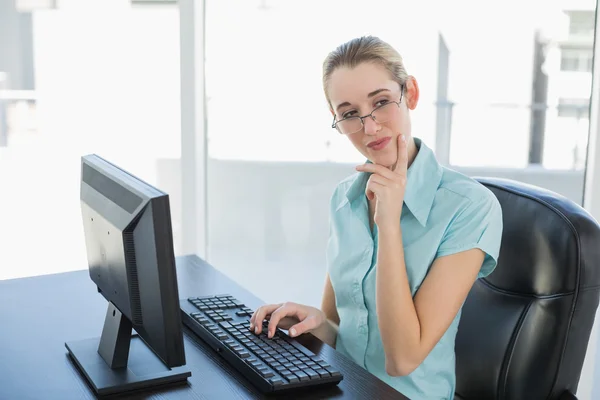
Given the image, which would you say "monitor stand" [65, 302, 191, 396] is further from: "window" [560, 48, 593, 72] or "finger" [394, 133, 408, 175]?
"window" [560, 48, 593, 72]

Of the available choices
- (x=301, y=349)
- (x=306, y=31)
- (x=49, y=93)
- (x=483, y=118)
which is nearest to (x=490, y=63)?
(x=483, y=118)

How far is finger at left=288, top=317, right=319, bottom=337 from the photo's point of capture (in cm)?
131

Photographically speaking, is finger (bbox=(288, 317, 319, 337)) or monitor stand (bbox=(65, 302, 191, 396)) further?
finger (bbox=(288, 317, 319, 337))

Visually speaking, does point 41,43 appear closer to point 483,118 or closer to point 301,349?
point 483,118

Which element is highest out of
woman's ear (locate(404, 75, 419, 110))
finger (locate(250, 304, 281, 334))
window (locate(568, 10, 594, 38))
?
window (locate(568, 10, 594, 38))

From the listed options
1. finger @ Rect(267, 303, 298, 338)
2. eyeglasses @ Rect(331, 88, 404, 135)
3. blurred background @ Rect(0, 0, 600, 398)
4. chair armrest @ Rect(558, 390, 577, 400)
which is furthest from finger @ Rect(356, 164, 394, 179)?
blurred background @ Rect(0, 0, 600, 398)

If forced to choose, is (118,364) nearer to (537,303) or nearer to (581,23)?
(537,303)

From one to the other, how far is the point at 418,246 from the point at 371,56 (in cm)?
40

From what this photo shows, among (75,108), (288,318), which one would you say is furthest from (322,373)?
(75,108)

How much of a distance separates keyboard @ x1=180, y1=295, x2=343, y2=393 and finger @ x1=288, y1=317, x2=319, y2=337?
0.06 ft

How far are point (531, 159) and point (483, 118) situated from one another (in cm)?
25

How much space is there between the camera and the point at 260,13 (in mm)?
2854

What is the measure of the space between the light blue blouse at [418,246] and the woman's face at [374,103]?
0.09m

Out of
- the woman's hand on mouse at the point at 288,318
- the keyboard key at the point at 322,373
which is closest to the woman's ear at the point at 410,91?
the woman's hand on mouse at the point at 288,318
